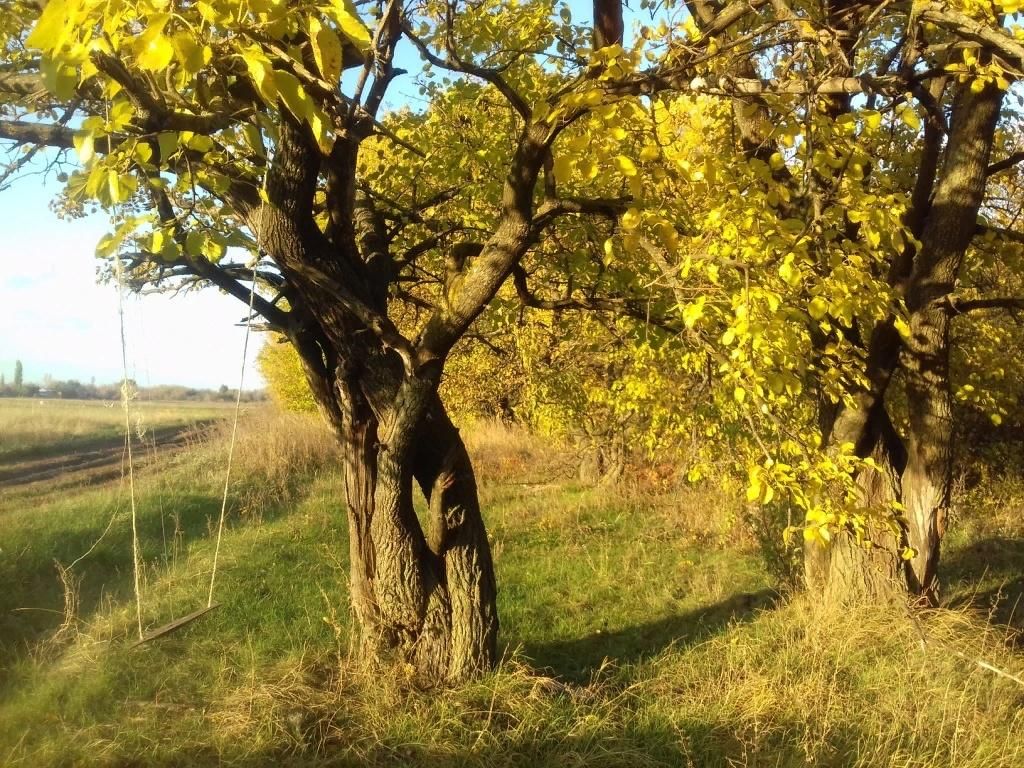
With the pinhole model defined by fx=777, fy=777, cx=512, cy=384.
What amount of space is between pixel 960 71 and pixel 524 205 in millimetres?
2872

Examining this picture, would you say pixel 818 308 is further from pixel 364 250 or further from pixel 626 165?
pixel 364 250

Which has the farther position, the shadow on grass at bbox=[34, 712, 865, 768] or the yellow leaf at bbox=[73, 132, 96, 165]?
the shadow on grass at bbox=[34, 712, 865, 768]

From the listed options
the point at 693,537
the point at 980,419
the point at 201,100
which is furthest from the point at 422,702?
the point at 980,419

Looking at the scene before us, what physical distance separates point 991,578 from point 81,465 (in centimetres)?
1935

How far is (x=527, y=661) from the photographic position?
5543 millimetres

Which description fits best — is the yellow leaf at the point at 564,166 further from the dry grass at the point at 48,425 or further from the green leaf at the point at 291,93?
the dry grass at the point at 48,425

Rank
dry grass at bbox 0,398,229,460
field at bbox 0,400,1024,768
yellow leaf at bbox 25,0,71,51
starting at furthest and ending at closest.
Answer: dry grass at bbox 0,398,229,460 < field at bbox 0,400,1024,768 < yellow leaf at bbox 25,0,71,51

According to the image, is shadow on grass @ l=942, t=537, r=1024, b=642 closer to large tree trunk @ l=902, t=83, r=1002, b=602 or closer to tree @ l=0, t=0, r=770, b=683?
large tree trunk @ l=902, t=83, r=1002, b=602

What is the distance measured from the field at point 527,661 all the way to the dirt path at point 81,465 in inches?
230

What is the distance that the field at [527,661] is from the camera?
3.96m

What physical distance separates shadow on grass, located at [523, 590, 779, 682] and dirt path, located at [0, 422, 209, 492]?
9.54 metres

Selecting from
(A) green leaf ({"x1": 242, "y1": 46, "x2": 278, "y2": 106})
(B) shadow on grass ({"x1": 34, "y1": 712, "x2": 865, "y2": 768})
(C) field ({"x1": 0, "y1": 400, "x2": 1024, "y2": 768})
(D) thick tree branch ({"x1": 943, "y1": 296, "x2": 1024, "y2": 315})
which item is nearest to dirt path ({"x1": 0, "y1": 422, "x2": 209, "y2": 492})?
(C) field ({"x1": 0, "y1": 400, "x2": 1024, "y2": 768})

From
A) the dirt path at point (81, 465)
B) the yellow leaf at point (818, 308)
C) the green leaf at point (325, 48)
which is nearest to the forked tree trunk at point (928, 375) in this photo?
the yellow leaf at point (818, 308)

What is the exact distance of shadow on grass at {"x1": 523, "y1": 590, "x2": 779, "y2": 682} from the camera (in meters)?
5.92
